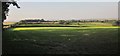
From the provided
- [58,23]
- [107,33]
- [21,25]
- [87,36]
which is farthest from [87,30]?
[21,25]

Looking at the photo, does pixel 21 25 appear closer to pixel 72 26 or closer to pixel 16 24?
pixel 16 24

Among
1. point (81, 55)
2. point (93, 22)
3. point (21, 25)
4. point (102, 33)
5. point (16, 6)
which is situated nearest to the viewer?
point (81, 55)

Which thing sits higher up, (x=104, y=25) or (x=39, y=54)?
(x=104, y=25)

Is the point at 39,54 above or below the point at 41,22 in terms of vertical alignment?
below

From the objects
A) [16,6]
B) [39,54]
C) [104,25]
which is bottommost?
[39,54]

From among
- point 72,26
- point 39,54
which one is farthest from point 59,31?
point 39,54

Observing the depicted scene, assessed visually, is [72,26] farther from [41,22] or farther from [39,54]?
[39,54]

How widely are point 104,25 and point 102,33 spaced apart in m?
2.02

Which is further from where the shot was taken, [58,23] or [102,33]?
[102,33]

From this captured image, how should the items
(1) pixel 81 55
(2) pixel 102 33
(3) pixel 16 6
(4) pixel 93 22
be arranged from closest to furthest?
Answer: (1) pixel 81 55 < (4) pixel 93 22 < (2) pixel 102 33 < (3) pixel 16 6

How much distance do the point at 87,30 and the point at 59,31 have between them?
193 centimetres

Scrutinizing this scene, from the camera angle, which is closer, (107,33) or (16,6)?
(107,33)

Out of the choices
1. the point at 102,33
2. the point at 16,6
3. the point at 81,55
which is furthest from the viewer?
the point at 16,6

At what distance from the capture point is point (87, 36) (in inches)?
675
